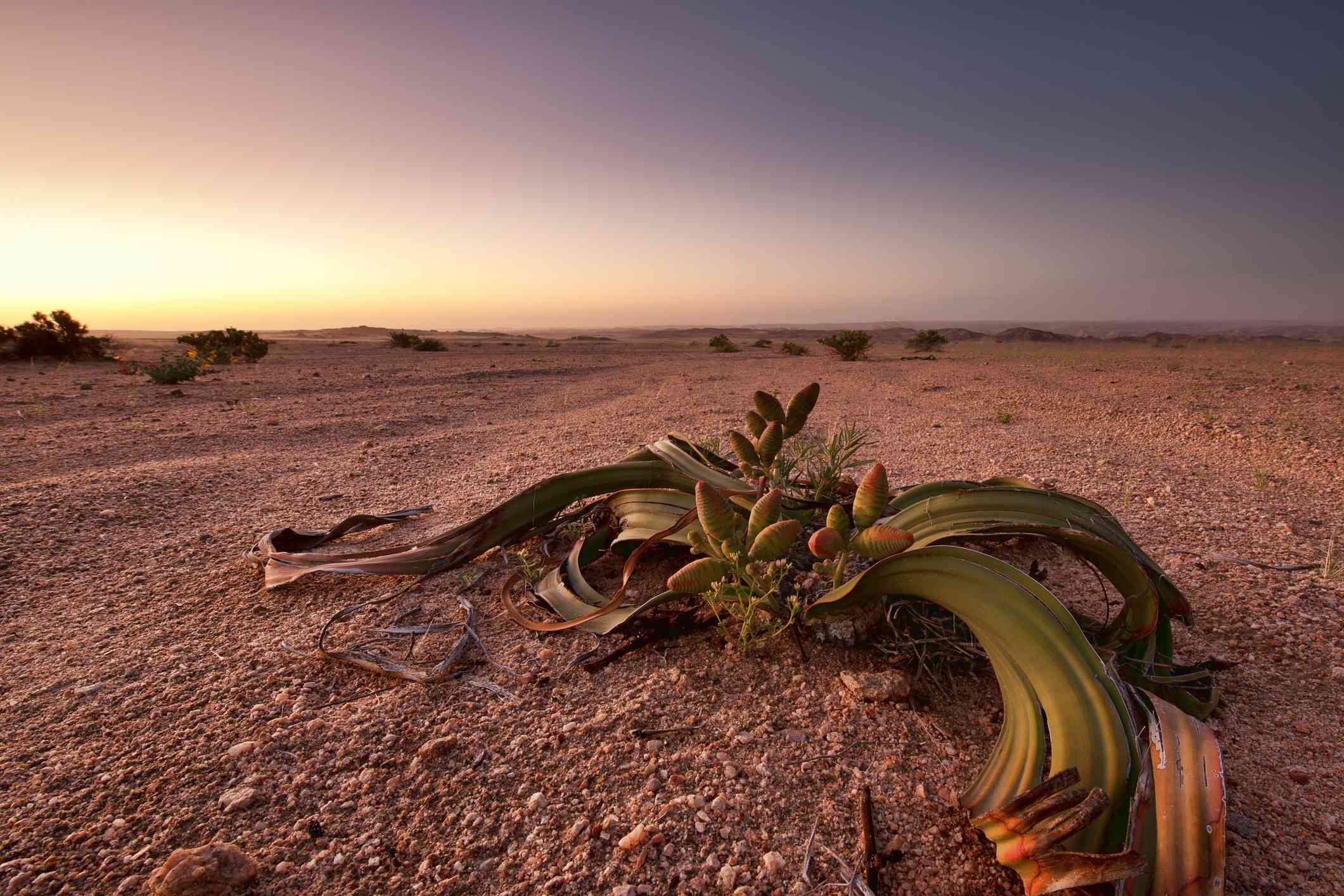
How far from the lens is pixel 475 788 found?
1408mm

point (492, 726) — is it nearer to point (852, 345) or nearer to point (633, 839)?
point (633, 839)

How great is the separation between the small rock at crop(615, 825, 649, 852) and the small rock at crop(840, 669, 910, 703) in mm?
715

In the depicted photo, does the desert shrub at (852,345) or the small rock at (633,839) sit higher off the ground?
the desert shrub at (852,345)

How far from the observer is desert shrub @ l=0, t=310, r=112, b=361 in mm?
13359

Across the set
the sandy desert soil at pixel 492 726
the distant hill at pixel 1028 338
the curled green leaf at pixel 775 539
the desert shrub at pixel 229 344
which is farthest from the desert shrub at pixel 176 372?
the distant hill at pixel 1028 338

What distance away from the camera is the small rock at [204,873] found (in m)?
1.12

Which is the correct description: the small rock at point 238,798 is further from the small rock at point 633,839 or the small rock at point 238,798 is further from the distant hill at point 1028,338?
the distant hill at point 1028,338

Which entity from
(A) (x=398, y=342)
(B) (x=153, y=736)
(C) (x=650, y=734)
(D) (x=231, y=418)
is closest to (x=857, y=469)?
(C) (x=650, y=734)

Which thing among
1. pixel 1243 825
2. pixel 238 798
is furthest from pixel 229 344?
pixel 1243 825

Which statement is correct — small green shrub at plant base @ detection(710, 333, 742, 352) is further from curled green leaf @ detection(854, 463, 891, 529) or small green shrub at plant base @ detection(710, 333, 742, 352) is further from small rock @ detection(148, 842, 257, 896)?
small rock @ detection(148, 842, 257, 896)

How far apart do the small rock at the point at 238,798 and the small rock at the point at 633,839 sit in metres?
0.85

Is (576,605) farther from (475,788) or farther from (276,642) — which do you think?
(276,642)

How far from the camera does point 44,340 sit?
1347 cm

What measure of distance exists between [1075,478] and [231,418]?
26.2 feet
